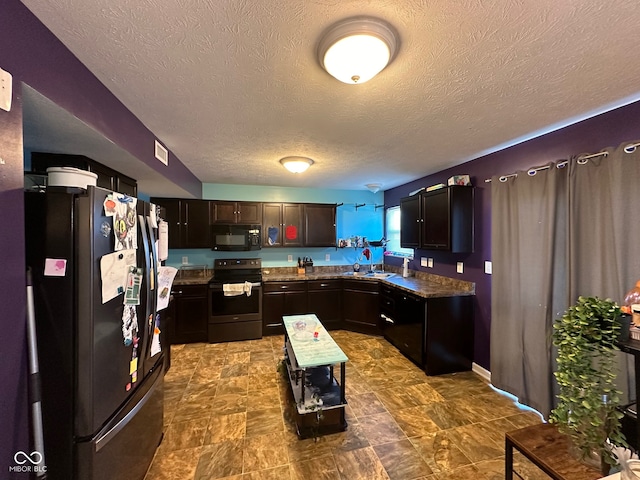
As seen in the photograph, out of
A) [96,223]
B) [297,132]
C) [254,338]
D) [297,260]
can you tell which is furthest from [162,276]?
[297,260]

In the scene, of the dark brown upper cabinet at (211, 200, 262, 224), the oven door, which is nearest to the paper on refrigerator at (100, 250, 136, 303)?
the oven door

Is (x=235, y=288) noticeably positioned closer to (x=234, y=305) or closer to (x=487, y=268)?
(x=234, y=305)

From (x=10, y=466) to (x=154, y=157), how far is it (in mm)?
2096

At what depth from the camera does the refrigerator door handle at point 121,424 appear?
3.92 feet

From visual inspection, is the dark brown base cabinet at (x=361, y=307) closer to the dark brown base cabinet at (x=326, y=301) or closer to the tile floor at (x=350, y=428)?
the dark brown base cabinet at (x=326, y=301)

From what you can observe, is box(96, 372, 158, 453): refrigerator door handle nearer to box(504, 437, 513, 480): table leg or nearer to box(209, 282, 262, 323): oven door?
box(504, 437, 513, 480): table leg

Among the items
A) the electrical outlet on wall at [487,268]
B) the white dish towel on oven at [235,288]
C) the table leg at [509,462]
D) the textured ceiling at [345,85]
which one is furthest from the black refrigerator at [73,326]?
the electrical outlet on wall at [487,268]

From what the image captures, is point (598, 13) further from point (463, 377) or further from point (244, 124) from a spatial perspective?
point (463, 377)

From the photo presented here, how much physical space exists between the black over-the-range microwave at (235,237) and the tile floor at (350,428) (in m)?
1.73

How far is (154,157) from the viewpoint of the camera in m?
2.29

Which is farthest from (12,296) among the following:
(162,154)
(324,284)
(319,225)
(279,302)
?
(319,225)

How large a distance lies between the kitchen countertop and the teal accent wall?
0.53 feet

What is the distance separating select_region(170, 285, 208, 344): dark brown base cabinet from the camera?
3779mm

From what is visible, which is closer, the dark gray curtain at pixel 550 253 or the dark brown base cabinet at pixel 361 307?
the dark gray curtain at pixel 550 253
